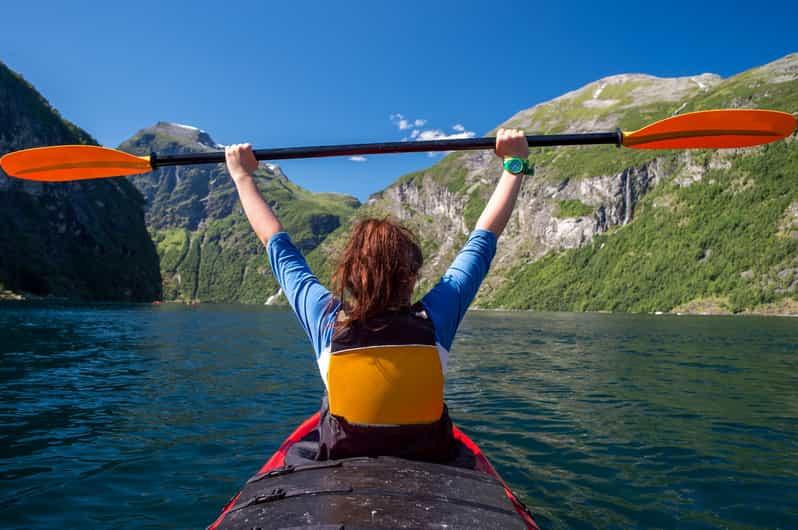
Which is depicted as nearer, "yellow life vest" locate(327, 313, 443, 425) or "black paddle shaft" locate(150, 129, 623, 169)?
"yellow life vest" locate(327, 313, 443, 425)

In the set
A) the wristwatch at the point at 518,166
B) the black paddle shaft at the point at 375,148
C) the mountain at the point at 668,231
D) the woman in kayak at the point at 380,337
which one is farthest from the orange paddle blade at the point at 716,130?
the mountain at the point at 668,231

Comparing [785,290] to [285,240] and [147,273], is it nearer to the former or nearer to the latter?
[285,240]

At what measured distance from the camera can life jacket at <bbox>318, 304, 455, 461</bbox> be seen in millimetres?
2621

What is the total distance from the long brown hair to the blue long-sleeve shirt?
0.16m

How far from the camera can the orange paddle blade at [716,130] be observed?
4848mm

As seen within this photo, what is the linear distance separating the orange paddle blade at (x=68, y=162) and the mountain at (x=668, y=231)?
305 feet

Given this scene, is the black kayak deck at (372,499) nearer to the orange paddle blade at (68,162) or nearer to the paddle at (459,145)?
the paddle at (459,145)

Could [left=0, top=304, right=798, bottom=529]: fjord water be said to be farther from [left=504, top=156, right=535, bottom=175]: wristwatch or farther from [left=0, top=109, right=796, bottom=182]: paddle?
[left=504, top=156, right=535, bottom=175]: wristwatch

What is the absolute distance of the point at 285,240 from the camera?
308 cm

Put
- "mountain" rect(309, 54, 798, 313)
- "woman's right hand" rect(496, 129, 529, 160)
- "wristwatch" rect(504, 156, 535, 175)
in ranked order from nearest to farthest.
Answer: "wristwatch" rect(504, 156, 535, 175) < "woman's right hand" rect(496, 129, 529, 160) < "mountain" rect(309, 54, 798, 313)

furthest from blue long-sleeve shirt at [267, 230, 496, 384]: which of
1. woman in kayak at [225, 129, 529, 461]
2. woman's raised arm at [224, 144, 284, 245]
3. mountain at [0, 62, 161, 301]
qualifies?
mountain at [0, 62, 161, 301]

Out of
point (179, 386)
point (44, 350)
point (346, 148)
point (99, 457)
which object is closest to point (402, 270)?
point (346, 148)

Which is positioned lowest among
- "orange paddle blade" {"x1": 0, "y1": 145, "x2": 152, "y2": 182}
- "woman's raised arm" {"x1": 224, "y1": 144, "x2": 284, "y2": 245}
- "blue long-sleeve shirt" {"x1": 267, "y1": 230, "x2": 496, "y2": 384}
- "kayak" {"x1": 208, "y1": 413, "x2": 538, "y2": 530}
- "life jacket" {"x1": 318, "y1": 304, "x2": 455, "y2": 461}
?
"kayak" {"x1": 208, "y1": 413, "x2": 538, "y2": 530}

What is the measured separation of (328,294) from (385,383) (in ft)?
2.05
